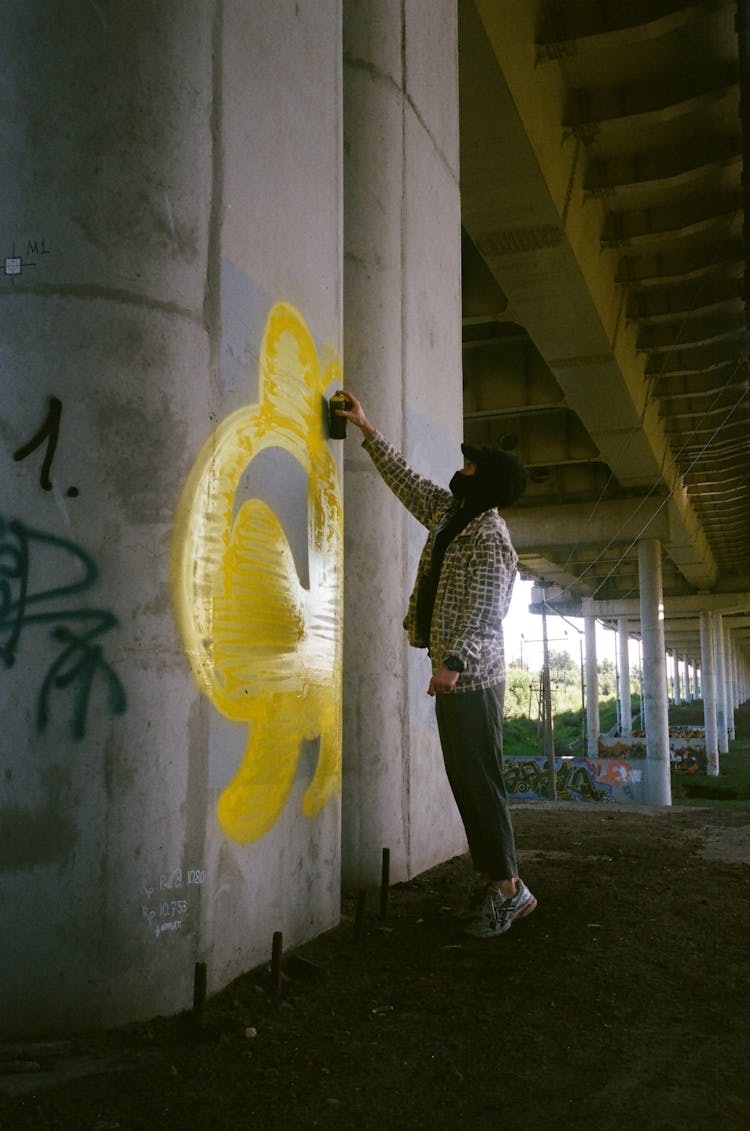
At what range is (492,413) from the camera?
17.8 meters

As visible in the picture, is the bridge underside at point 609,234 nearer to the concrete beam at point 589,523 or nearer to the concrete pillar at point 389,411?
the concrete beam at point 589,523

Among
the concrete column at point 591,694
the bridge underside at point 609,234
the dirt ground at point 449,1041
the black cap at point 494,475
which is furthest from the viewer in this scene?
the concrete column at point 591,694

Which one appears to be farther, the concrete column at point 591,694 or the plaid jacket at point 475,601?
the concrete column at point 591,694

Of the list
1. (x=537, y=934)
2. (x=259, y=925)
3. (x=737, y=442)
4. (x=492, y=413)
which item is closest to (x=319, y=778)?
(x=259, y=925)

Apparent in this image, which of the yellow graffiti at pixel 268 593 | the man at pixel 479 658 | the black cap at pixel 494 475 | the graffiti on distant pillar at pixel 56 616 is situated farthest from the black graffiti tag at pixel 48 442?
the black cap at pixel 494 475

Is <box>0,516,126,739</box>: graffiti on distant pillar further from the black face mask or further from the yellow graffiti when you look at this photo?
the black face mask

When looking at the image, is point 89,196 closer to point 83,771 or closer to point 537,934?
point 83,771

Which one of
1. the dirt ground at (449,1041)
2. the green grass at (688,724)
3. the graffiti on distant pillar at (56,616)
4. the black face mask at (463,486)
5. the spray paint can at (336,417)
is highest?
the spray paint can at (336,417)

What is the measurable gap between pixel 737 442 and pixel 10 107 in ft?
61.7

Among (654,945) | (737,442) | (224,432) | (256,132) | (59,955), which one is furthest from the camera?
(737,442)

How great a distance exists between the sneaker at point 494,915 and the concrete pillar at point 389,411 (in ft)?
3.38

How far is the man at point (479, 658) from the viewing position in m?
4.05

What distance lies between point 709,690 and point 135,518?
4411cm

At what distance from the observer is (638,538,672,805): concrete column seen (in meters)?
25.3
